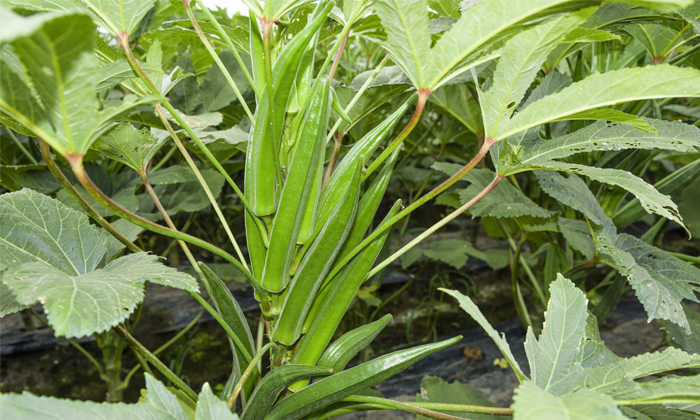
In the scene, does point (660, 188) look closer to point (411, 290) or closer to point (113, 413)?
point (113, 413)

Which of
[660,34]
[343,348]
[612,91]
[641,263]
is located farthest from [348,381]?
[660,34]

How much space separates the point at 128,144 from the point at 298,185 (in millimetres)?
257

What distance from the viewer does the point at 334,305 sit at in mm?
495

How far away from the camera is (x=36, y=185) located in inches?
35.5

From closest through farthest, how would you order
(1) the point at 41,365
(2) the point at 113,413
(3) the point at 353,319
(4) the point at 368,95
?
(2) the point at 113,413 < (4) the point at 368,95 < (1) the point at 41,365 < (3) the point at 353,319

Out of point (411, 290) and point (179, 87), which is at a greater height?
point (179, 87)

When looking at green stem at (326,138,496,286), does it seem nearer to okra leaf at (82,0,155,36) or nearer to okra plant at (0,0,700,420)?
okra plant at (0,0,700,420)

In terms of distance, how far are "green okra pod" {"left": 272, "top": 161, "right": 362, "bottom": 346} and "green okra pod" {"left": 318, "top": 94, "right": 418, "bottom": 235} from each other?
0.12ft

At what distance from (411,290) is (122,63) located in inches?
75.2

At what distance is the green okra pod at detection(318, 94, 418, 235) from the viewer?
48 cm

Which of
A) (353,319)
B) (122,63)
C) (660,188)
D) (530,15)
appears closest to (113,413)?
(122,63)

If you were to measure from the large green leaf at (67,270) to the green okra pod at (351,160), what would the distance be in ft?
0.63

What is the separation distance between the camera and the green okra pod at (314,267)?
441 mm

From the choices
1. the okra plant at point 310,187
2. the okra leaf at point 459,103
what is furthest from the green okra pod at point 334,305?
Answer: the okra leaf at point 459,103
